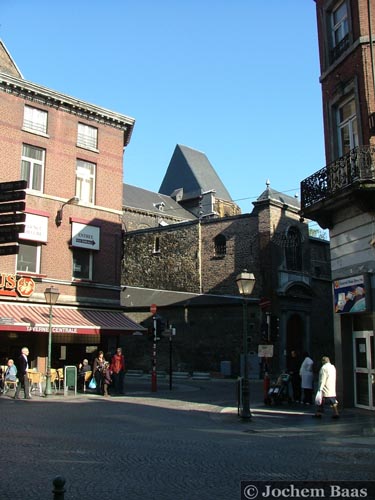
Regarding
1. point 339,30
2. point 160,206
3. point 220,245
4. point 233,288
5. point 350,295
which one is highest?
point 160,206

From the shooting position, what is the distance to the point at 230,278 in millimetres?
37562

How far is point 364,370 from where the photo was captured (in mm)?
14930

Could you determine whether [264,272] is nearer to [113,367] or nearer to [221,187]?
[113,367]

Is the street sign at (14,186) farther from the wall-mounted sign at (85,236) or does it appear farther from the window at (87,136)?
the window at (87,136)

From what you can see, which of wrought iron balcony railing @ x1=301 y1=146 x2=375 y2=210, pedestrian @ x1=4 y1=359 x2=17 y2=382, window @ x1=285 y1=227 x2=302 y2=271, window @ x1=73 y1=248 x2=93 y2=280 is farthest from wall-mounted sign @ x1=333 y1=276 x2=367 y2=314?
window @ x1=285 y1=227 x2=302 y2=271

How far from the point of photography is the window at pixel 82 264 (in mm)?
24234

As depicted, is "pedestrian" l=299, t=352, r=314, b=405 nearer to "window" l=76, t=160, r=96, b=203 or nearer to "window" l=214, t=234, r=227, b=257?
"window" l=76, t=160, r=96, b=203

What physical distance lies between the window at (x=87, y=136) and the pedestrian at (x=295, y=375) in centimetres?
1392

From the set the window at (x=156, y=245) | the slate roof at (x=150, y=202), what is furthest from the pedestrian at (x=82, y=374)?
the slate roof at (x=150, y=202)

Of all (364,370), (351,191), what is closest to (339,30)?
(351,191)

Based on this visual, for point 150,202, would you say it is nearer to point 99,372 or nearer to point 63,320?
point 63,320

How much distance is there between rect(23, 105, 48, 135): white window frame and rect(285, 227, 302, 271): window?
19.3 metres

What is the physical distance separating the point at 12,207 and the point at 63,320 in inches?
232

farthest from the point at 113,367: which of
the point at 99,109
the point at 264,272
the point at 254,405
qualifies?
the point at 264,272
